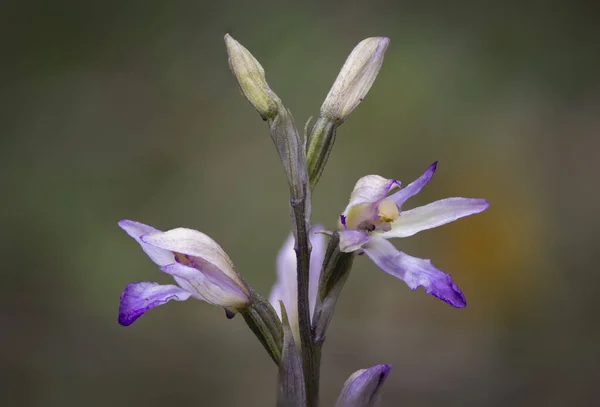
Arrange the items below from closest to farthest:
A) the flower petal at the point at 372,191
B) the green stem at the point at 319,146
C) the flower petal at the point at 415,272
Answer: the flower petal at the point at 415,272, the flower petal at the point at 372,191, the green stem at the point at 319,146

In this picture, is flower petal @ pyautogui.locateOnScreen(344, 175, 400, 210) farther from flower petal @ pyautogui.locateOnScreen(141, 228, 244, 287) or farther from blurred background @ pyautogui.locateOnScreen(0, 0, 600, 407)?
blurred background @ pyautogui.locateOnScreen(0, 0, 600, 407)

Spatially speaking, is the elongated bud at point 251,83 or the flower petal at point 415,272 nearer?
the flower petal at point 415,272

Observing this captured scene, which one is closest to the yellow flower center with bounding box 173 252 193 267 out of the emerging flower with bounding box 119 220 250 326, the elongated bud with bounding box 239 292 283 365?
the emerging flower with bounding box 119 220 250 326

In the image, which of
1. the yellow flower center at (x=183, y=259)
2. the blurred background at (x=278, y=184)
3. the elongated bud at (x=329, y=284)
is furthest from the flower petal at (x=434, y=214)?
the blurred background at (x=278, y=184)

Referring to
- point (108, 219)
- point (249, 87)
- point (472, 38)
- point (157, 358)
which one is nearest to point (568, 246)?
point (472, 38)

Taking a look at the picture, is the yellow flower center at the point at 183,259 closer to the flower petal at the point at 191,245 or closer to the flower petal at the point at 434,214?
the flower petal at the point at 191,245

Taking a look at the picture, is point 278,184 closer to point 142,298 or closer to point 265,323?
point 265,323

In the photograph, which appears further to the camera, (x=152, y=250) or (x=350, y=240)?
(x=152, y=250)

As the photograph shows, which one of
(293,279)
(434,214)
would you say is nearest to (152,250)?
(293,279)
